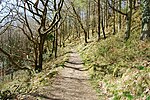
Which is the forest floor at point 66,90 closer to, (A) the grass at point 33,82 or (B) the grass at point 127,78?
(B) the grass at point 127,78

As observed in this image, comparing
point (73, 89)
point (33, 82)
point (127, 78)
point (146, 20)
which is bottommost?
point (33, 82)

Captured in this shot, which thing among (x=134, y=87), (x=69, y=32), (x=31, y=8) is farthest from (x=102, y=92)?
(x=69, y=32)

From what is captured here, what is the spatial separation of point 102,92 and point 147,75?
6.69ft

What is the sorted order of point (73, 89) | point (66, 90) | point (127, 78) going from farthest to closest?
point (73, 89), point (66, 90), point (127, 78)

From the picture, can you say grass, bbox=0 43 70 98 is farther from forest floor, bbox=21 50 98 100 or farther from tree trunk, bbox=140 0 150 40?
tree trunk, bbox=140 0 150 40

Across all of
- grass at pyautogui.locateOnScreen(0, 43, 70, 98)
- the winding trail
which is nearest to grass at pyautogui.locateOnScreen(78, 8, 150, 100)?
the winding trail

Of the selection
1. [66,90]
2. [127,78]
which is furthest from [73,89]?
[127,78]

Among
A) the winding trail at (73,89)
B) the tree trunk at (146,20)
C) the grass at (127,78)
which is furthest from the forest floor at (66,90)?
the tree trunk at (146,20)

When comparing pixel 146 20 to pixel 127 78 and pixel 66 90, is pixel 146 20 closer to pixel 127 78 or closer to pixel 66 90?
pixel 127 78

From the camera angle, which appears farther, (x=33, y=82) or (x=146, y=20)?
(x=146, y=20)

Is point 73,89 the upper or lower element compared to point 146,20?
lower

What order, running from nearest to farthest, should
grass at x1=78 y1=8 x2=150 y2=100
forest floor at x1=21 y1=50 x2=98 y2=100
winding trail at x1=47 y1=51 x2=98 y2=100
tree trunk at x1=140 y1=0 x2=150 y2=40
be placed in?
grass at x1=78 y1=8 x2=150 y2=100
forest floor at x1=21 y1=50 x2=98 y2=100
winding trail at x1=47 y1=51 x2=98 y2=100
tree trunk at x1=140 y1=0 x2=150 y2=40

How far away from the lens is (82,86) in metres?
10.4

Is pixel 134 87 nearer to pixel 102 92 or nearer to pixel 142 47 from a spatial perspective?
pixel 102 92
